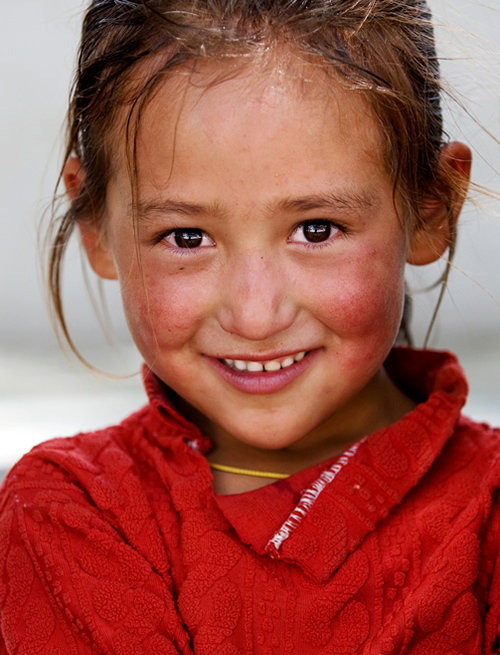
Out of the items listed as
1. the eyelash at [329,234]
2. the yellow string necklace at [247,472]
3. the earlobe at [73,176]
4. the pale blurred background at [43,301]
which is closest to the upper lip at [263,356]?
the eyelash at [329,234]

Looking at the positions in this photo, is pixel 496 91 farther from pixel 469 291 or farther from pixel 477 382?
pixel 469 291

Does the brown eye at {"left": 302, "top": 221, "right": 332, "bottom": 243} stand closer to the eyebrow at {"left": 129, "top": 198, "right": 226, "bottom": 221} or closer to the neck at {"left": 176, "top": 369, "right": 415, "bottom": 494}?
the eyebrow at {"left": 129, "top": 198, "right": 226, "bottom": 221}

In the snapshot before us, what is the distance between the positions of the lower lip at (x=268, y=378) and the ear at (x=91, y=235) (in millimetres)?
324

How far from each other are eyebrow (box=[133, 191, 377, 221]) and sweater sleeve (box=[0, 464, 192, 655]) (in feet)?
1.37

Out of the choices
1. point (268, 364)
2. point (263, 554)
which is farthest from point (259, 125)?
point (263, 554)

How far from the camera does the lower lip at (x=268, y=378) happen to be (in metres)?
1.41

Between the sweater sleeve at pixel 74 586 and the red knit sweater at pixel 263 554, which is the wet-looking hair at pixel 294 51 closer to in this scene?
the red knit sweater at pixel 263 554

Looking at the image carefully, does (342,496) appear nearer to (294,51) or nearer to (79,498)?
(79,498)

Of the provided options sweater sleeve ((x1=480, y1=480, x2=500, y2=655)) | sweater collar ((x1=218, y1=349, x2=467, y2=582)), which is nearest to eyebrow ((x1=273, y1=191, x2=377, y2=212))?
sweater collar ((x1=218, y1=349, x2=467, y2=582))

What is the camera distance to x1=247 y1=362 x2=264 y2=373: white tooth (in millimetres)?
1401

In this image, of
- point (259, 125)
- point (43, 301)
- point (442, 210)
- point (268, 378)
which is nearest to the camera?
point (259, 125)

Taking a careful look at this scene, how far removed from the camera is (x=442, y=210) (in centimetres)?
156

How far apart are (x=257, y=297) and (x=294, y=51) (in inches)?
12.6

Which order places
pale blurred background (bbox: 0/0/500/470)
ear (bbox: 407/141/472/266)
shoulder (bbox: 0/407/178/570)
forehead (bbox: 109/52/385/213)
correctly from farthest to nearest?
pale blurred background (bbox: 0/0/500/470) → ear (bbox: 407/141/472/266) → shoulder (bbox: 0/407/178/570) → forehead (bbox: 109/52/385/213)
